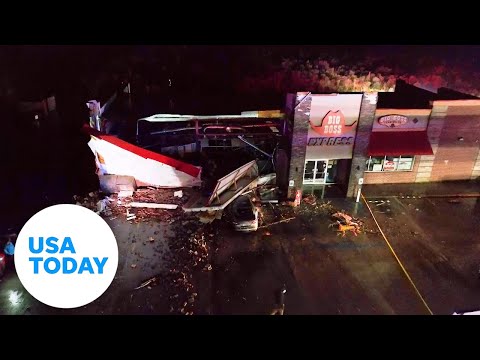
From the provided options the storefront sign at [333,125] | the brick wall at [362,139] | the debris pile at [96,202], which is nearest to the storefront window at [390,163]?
the brick wall at [362,139]

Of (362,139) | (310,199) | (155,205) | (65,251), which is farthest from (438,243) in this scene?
(65,251)

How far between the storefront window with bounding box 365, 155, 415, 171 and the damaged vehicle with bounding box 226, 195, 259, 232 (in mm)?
9294

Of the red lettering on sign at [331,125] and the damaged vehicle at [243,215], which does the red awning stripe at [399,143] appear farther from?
the damaged vehicle at [243,215]

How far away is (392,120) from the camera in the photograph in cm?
2238

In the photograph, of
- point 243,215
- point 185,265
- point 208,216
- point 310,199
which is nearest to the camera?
point 185,265

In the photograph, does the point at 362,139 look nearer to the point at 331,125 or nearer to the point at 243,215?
the point at 331,125

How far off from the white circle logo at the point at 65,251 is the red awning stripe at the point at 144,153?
410 inches

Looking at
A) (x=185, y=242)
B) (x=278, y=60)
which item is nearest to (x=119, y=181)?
(x=185, y=242)

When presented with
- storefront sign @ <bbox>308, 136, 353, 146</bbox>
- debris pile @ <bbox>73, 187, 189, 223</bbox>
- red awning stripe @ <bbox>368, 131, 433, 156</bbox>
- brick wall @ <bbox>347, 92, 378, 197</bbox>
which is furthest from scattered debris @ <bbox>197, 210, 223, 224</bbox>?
red awning stripe @ <bbox>368, 131, 433, 156</bbox>

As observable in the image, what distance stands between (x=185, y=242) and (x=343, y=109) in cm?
1211

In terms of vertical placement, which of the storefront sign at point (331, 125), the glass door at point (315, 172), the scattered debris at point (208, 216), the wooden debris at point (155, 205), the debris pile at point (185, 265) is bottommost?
the debris pile at point (185, 265)

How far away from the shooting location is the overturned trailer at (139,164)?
2102cm

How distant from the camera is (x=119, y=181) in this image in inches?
845

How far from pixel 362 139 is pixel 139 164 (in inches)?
555
